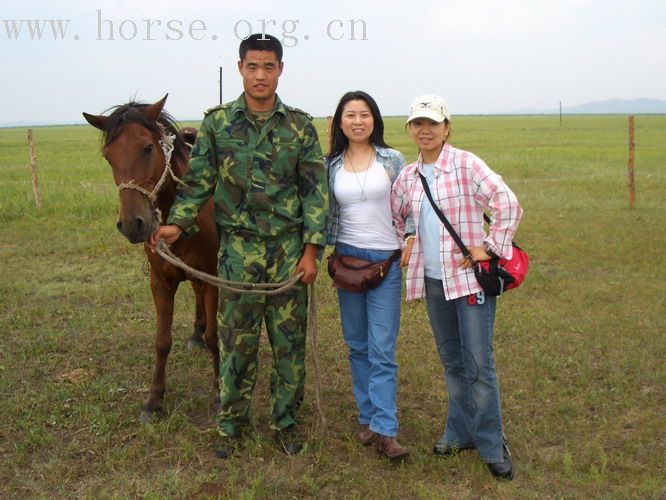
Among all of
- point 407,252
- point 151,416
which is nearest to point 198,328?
point 151,416

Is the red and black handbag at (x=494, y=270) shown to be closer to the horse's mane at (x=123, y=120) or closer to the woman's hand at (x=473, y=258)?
the woman's hand at (x=473, y=258)

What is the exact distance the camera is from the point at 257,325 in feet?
11.8

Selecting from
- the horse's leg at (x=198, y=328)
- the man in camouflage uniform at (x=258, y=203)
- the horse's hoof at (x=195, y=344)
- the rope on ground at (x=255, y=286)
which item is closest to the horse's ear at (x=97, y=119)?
the man in camouflage uniform at (x=258, y=203)

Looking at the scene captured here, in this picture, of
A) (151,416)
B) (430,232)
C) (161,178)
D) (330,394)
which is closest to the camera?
(430,232)

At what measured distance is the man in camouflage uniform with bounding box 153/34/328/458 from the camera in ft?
11.1

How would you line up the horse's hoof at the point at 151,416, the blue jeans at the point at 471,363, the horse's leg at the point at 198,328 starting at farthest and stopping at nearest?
the horse's leg at the point at 198,328, the horse's hoof at the point at 151,416, the blue jeans at the point at 471,363

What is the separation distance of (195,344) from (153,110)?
2.49 m

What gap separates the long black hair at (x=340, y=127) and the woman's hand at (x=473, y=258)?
783mm

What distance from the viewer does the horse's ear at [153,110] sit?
3613mm

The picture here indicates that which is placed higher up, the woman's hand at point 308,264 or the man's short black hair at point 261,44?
the man's short black hair at point 261,44

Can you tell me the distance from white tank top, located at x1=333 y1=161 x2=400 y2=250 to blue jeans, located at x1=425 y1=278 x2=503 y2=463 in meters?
0.36

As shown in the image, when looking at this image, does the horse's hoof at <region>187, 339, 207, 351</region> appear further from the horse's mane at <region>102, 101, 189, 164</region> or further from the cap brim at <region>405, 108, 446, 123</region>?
the cap brim at <region>405, 108, 446, 123</region>

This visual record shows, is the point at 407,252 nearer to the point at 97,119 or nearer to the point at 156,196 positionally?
the point at 156,196

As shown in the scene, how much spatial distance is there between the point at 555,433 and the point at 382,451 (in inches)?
44.7
